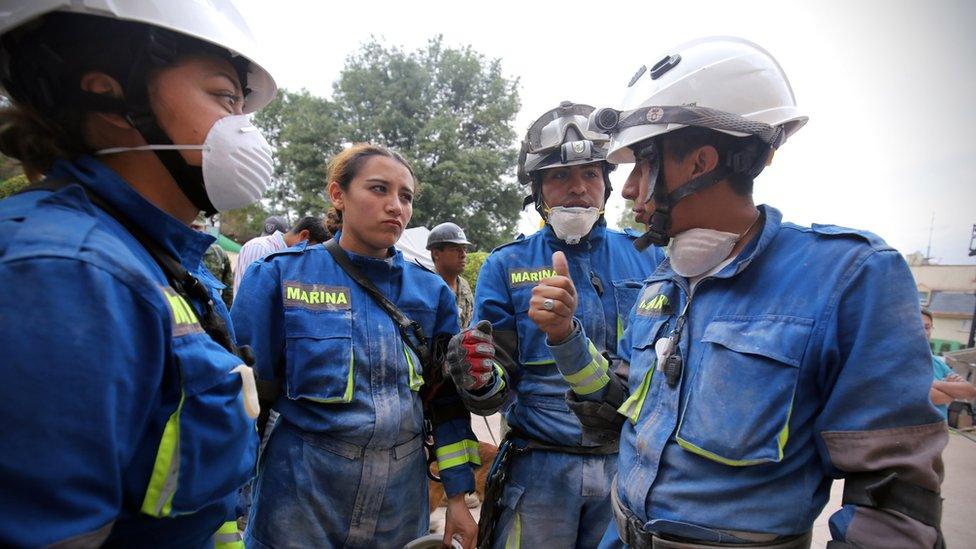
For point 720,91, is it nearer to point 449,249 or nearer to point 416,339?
point 416,339

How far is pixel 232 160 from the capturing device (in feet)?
4.44

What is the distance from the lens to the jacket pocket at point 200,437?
1058 millimetres

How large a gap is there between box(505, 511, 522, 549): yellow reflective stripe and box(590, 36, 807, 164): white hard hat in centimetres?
195

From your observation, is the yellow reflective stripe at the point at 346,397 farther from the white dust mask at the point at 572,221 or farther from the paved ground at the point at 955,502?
the paved ground at the point at 955,502

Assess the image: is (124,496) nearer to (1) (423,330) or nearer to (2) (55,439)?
(2) (55,439)

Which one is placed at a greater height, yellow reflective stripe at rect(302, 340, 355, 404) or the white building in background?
yellow reflective stripe at rect(302, 340, 355, 404)

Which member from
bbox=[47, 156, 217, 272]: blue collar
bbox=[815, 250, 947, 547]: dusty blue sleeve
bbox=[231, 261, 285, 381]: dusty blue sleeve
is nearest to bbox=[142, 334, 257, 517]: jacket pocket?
bbox=[47, 156, 217, 272]: blue collar

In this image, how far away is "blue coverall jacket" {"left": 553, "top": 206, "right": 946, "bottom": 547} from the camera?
1266 mm

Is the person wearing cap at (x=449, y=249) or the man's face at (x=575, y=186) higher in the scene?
the man's face at (x=575, y=186)

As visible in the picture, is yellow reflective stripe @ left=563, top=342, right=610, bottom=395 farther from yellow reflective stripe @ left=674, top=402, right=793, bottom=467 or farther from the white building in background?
the white building in background

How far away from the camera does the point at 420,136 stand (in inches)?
1037

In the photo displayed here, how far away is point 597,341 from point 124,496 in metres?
2.14

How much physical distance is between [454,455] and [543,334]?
31.5 inches

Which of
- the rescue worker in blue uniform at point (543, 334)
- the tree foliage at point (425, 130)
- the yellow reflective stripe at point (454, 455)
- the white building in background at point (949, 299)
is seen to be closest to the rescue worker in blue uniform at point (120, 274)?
the yellow reflective stripe at point (454, 455)
